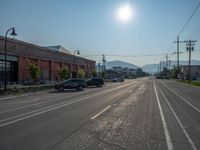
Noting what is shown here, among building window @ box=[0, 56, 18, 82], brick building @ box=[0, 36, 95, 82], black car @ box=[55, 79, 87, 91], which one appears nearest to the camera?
black car @ box=[55, 79, 87, 91]

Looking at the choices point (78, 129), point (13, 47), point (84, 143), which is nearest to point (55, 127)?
point (78, 129)

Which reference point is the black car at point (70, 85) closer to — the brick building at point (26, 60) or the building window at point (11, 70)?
the brick building at point (26, 60)

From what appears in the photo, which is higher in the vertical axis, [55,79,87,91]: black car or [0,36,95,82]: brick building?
[0,36,95,82]: brick building

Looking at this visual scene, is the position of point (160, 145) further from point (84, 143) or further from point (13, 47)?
point (13, 47)

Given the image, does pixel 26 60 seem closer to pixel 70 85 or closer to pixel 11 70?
pixel 11 70

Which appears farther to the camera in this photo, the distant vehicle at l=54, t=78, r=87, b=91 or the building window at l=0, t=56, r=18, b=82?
the building window at l=0, t=56, r=18, b=82

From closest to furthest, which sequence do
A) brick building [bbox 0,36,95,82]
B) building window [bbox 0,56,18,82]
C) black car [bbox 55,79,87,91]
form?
black car [bbox 55,79,87,91] < building window [bbox 0,56,18,82] < brick building [bbox 0,36,95,82]

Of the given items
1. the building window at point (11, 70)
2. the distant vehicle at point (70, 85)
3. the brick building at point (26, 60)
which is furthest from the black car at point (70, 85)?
the building window at point (11, 70)

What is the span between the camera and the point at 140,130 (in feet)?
31.8

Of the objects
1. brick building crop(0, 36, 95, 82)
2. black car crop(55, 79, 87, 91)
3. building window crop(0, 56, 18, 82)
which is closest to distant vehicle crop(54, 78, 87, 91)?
black car crop(55, 79, 87, 91)

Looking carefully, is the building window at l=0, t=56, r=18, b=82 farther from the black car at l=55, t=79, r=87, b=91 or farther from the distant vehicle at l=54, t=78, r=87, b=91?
the black car at l=55, t=79, r=87, b=91

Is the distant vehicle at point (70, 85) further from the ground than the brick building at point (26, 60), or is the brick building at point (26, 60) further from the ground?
the brick building at point (26, 60)

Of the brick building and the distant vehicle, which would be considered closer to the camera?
the distant vehicle

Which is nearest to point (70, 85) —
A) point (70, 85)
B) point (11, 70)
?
point (70, 85)
